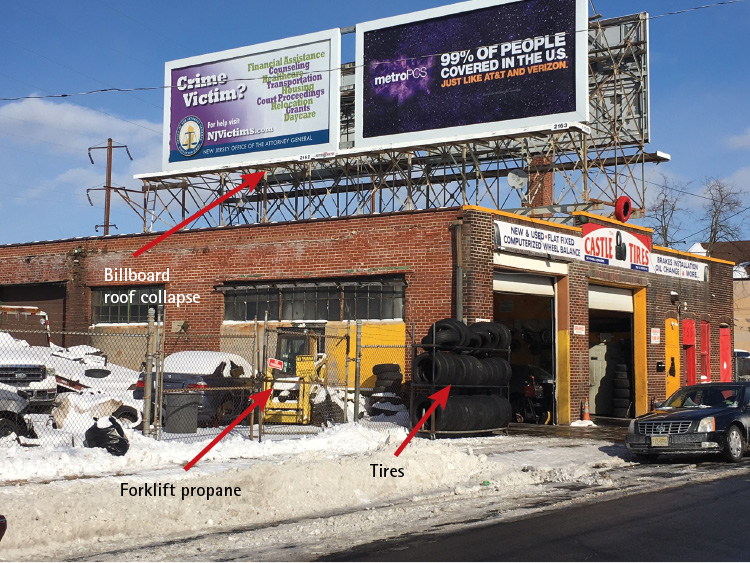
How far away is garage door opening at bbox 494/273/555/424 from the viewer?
2348 centimetres

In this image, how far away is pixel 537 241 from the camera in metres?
22.7

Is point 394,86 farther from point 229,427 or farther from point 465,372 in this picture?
point 229,427

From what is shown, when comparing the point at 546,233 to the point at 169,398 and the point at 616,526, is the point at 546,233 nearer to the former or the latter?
the point at 169,398

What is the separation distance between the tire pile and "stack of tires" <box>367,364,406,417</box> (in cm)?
268

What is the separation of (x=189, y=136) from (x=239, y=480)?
27.2 metres

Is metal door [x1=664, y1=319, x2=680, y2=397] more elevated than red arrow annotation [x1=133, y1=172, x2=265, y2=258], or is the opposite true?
red arrow annotation [x1=133, y1=172, x2=265, y2=258]

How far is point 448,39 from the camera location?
30.6 m

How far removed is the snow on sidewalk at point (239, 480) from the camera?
357 inches

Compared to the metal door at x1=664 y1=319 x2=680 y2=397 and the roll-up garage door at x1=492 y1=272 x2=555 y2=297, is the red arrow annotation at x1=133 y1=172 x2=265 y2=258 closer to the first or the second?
the roll-up garage door at x1=492 y1=272 x2=555 y2=297

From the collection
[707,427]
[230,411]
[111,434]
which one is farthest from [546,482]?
[230,411]

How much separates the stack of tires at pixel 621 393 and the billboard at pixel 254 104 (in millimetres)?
13049

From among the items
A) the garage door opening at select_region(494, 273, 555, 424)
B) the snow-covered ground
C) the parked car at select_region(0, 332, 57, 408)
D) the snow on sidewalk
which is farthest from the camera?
the garage door opening at select_region(494, 273, 555, 424)

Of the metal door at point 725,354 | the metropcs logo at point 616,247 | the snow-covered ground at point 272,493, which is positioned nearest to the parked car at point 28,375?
the snow-covered ground at point 272,493

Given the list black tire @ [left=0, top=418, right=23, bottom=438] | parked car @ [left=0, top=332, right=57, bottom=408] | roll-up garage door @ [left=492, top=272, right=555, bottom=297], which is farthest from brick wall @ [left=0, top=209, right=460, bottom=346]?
black tire @ [left=0, top=418, right=23, bottom=438]
